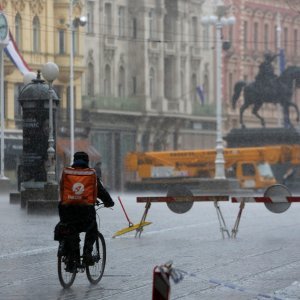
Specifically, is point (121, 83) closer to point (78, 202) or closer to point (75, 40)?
point (75, 40)

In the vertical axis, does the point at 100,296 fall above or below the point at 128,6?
below

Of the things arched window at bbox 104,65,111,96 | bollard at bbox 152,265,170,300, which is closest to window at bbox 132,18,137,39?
arched window at bbox 104,65,111,96

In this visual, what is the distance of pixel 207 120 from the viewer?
91.7 m

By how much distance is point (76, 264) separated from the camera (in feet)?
50.6

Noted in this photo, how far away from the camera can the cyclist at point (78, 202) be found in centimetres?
1537

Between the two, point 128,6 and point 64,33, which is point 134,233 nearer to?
point 64,33

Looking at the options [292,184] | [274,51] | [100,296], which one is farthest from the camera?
[274,51]

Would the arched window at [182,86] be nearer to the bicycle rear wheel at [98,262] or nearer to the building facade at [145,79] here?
the building facade at [145,79]

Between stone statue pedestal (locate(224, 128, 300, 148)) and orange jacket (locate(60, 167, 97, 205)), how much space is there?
56.0 meters

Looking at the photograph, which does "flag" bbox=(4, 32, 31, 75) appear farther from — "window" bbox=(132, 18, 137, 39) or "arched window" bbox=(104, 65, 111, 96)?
"window" bbox=(132, 18, 137, 39)

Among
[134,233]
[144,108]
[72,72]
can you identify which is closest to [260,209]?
[134,233]

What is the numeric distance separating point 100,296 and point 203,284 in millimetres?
1683

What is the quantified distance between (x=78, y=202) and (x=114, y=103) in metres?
65.8

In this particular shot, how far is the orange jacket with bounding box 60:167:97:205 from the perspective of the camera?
15367mm
